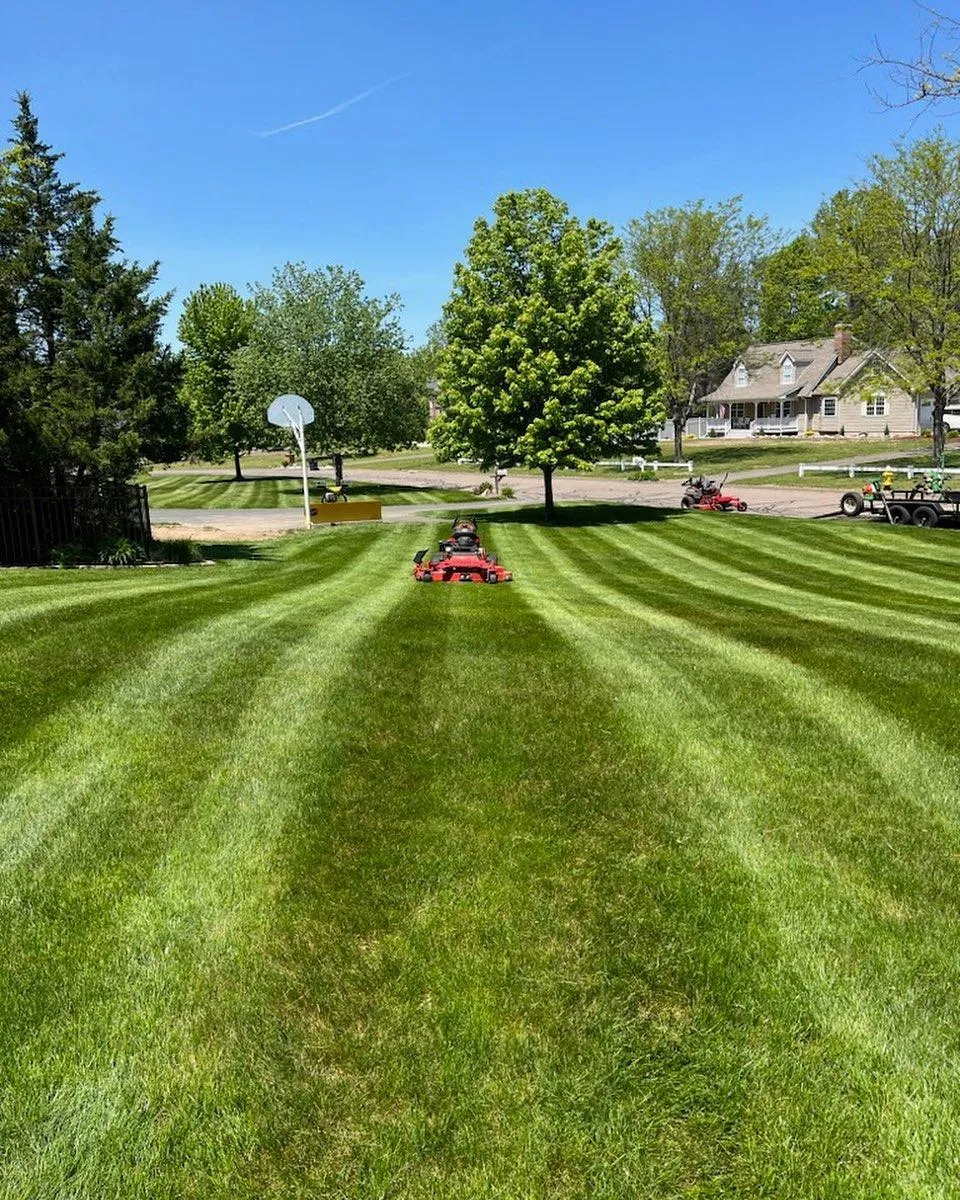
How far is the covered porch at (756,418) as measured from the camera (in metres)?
74.0

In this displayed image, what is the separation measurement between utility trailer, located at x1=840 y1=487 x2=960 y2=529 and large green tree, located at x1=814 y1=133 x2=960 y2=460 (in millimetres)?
13087

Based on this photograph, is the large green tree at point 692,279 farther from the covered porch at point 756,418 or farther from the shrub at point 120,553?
the shrub at point 120,553

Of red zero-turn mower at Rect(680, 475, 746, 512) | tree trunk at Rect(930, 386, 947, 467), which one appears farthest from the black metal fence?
tree trunk at Rect(930, 386, 947, 467)

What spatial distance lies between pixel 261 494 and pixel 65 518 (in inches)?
1280

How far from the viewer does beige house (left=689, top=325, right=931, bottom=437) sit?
66.8 metres

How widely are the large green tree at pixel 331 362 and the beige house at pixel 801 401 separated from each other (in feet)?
113

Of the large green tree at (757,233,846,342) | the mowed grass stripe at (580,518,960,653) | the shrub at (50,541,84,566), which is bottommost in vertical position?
the mowed grass stripe at (580,518,960,653)

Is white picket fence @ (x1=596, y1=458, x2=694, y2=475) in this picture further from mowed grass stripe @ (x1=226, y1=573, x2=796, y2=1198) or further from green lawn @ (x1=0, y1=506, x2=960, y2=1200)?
mowed grass stripe @ (x1=226, y1=573, x2=796, y2=1198)

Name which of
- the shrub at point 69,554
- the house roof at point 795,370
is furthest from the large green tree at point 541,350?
the house roof at point 795,370

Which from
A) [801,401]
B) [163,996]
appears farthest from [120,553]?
[801,401]

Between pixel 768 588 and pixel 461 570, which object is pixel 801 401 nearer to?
pixel 768 588

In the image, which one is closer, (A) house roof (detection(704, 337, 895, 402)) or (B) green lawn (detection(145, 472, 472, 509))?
(B) green lawn (detection(145, 472, 472, 509))

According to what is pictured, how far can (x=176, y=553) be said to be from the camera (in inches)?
830

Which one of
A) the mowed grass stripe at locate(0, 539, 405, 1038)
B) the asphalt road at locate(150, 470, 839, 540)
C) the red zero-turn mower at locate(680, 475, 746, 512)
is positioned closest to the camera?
the mowed grass stripe at locate(0, 539, 405, 1038)
